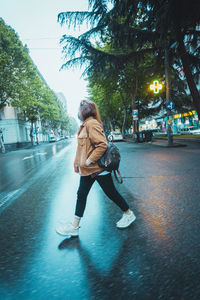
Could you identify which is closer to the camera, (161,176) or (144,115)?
(161,176)

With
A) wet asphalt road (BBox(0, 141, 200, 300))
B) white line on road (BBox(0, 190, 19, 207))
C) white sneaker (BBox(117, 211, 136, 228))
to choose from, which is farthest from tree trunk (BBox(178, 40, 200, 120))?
white sneaker (BBox(117, 211, 136, 228))

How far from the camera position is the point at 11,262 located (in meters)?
2.42

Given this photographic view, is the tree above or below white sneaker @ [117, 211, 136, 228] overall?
above

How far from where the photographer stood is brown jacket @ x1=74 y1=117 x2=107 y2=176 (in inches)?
108

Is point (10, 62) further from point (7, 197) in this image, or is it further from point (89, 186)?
point (89, 186)

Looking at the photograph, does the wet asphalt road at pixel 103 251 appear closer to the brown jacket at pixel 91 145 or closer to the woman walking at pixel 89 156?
the woman walking at pixel 89 156

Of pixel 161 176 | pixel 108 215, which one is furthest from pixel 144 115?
pixel 108 215

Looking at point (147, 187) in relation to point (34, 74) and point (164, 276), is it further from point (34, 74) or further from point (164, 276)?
point (34, 74)

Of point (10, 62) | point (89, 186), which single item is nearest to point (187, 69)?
point (89, 186)

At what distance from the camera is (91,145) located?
2.83 m

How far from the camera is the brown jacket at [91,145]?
2738 millimetres

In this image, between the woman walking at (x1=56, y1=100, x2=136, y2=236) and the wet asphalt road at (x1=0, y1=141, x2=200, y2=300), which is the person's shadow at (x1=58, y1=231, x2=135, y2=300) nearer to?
the wet asphalt road at (x1=0, y1=141, x2=200, y2=300)

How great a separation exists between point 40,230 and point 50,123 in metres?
82.8

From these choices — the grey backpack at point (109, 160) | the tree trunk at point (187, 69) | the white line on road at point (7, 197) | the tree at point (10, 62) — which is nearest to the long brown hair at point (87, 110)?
the grey backpack at point (109, 160)
